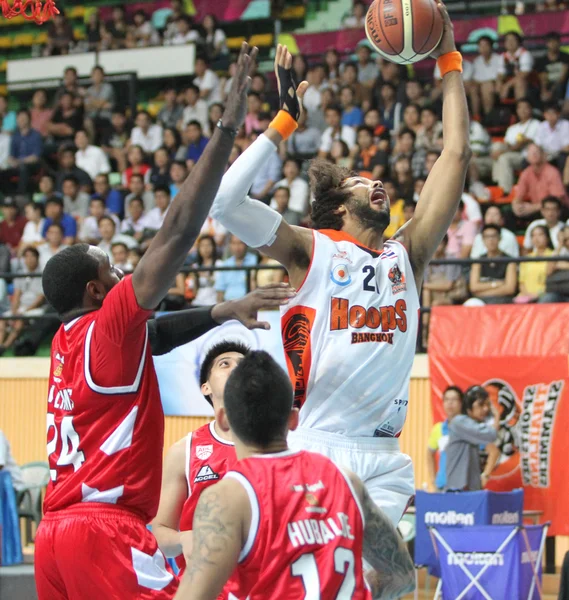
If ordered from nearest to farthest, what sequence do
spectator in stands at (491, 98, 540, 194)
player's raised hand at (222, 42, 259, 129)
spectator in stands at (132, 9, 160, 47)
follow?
1. player's raised hand at (222, 42, 259, 129)
2. spectator in stands at (491, 98, 540, 194)
3. spectator in stands at (132, 9, 160, 47)

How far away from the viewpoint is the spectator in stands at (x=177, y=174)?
1496 centimetres

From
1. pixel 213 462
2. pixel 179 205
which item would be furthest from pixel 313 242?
pixel 213 462

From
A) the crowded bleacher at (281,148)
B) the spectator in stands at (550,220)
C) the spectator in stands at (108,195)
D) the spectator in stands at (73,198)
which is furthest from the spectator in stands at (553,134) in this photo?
the spectator in stands at (73,198)

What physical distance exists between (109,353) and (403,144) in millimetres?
10057

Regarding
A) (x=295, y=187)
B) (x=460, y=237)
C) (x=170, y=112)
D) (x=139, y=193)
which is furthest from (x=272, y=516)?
(x=170, y=112)

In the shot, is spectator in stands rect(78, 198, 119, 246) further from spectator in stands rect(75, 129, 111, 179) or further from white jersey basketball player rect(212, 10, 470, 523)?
white jersey basketball player rect(212, 10, 470, 523)

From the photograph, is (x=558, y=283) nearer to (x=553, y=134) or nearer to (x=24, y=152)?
(x=553, y=134)

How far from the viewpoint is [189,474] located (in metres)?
5.16

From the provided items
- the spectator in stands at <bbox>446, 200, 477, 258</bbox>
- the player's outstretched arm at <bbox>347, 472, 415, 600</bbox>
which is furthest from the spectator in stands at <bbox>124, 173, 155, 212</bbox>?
the player's outstretched arm at <bbox>347, 472, 415, 600</bbox>

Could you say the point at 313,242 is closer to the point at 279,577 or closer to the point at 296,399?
the point at 296,399

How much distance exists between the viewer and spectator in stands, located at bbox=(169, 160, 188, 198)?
15.0 metres

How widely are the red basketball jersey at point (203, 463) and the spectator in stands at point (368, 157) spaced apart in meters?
8.46

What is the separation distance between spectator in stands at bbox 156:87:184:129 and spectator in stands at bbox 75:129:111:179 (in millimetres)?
1132

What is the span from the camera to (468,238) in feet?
40.6
